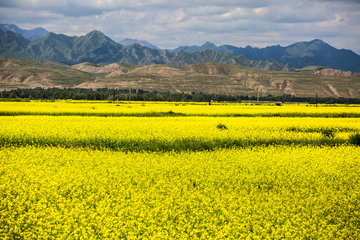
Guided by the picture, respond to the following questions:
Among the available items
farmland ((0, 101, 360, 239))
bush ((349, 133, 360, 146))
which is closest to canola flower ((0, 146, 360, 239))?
farmland ((0, 101, 360, 239))

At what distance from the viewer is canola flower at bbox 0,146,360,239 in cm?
754

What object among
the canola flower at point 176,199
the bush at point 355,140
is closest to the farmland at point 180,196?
the canola flower at point 176,199

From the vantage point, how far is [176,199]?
902cm

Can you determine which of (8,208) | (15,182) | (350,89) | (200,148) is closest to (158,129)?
(200,148)

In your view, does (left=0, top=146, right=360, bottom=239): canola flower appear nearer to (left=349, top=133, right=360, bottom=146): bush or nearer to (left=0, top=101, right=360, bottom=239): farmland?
(left=0, top=101, right=360, bottom=239): farmland

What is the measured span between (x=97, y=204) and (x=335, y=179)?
29.5 feet

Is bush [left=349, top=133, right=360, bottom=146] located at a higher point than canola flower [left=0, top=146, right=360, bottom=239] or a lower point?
lower

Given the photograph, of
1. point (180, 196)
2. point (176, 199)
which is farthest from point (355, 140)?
point (176, 199)

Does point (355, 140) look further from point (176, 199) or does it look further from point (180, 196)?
point (176, 199)

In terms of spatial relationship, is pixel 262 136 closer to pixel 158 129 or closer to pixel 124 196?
pixel 158 129

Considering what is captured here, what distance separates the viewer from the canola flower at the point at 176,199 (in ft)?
24.7

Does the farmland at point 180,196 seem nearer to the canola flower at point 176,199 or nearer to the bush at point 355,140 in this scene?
the canola flower at point 176,199

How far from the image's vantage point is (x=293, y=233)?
7.69 metres

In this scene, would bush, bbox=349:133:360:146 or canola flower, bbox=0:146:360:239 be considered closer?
canola flower, bbox=0:146:360:239
